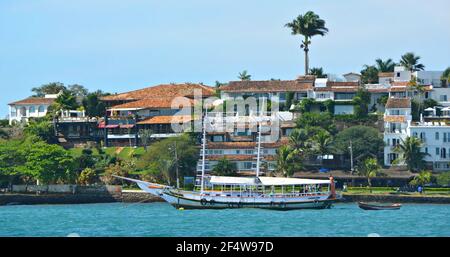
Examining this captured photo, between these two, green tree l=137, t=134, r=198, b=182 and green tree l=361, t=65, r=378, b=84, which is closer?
green tree l=137, t=134, r=198, b=182

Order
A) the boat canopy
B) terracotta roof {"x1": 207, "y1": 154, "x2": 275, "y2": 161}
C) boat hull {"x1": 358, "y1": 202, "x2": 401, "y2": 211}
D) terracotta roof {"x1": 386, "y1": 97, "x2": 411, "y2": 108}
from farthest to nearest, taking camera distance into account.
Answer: terracotta roof {"x1": 386, "y1": 97, "x2": 411, "y2": 108}
terracotta roof {"x1": 207, "y1": 154, "x2": 275, "y2": 161}
the boat canopy
boat hull {"x1": 358, "y1": 202, "x2": 401, "y2": 211}

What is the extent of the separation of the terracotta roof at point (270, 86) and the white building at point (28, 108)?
2471 centimetres

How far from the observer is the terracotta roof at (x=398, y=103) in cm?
10559

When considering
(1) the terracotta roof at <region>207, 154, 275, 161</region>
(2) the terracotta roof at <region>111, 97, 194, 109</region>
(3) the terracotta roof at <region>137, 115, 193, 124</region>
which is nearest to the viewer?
(1) the terracotta roof at <region>207, 154, 275, 161</region>

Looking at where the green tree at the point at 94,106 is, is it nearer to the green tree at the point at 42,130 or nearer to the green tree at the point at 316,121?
the green tree at the point at 42,130

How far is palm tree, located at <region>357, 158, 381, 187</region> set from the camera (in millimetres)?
96262

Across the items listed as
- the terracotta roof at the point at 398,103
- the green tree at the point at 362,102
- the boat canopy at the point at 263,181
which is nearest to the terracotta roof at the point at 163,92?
the green tree at the point at 362,102

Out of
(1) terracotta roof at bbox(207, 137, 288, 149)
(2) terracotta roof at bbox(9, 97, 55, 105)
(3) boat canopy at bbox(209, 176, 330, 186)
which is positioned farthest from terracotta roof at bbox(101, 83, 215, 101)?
(3) boat canopy at bbox(209, 176, 330, 186)

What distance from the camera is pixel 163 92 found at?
4990 inches

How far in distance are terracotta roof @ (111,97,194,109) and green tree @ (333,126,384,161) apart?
21.3 metres

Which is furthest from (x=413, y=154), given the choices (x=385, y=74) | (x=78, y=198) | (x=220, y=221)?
(x=220, y=221)

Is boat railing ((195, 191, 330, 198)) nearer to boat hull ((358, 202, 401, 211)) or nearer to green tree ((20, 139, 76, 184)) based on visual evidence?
boat hull ((358, 202, 401, 211))

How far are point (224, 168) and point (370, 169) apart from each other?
13.8m

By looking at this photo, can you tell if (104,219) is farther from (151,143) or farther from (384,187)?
(151,143)
